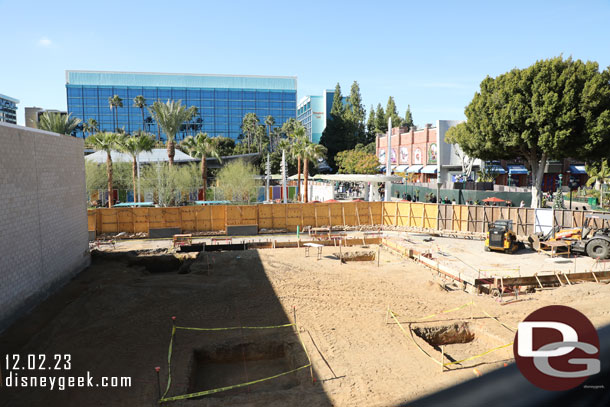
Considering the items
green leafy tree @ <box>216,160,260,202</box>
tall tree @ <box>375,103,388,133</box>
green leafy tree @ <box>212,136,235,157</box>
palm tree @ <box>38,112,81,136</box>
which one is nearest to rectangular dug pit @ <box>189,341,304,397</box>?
green leafy tree @ <box>216,160,260,202</box>

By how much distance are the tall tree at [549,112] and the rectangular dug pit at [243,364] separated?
2862 centimetres

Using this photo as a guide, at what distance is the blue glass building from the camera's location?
335ft

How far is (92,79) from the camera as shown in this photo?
102500 mm

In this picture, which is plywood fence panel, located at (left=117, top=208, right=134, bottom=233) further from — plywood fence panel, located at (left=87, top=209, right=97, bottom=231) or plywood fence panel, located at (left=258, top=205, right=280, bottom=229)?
plywood fence panel, located at (left=258, top=205, right=280, bottom=229)

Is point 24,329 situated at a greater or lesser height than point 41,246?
lesser

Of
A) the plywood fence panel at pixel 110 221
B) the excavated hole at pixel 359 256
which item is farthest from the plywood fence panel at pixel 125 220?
the excavated hole at pixel 359 256

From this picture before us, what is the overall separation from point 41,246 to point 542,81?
1359 inches

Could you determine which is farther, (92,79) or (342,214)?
(92,79)

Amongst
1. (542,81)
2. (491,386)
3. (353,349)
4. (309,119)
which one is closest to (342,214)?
(542,81)

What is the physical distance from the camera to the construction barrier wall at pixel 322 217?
29.2 meters

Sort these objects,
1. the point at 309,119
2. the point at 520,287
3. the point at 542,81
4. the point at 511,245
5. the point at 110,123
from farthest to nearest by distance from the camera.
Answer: the point at 309,119 → the point at 110,123 → the point at 542,81 → the point at 511,245 → the point at 520,287

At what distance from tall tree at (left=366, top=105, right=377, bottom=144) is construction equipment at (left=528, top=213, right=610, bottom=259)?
A: 65994 mm

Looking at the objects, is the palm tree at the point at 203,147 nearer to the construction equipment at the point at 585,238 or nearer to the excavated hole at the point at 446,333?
the construction equipment at the point at 585,238

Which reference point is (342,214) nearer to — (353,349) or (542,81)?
(542,81)
